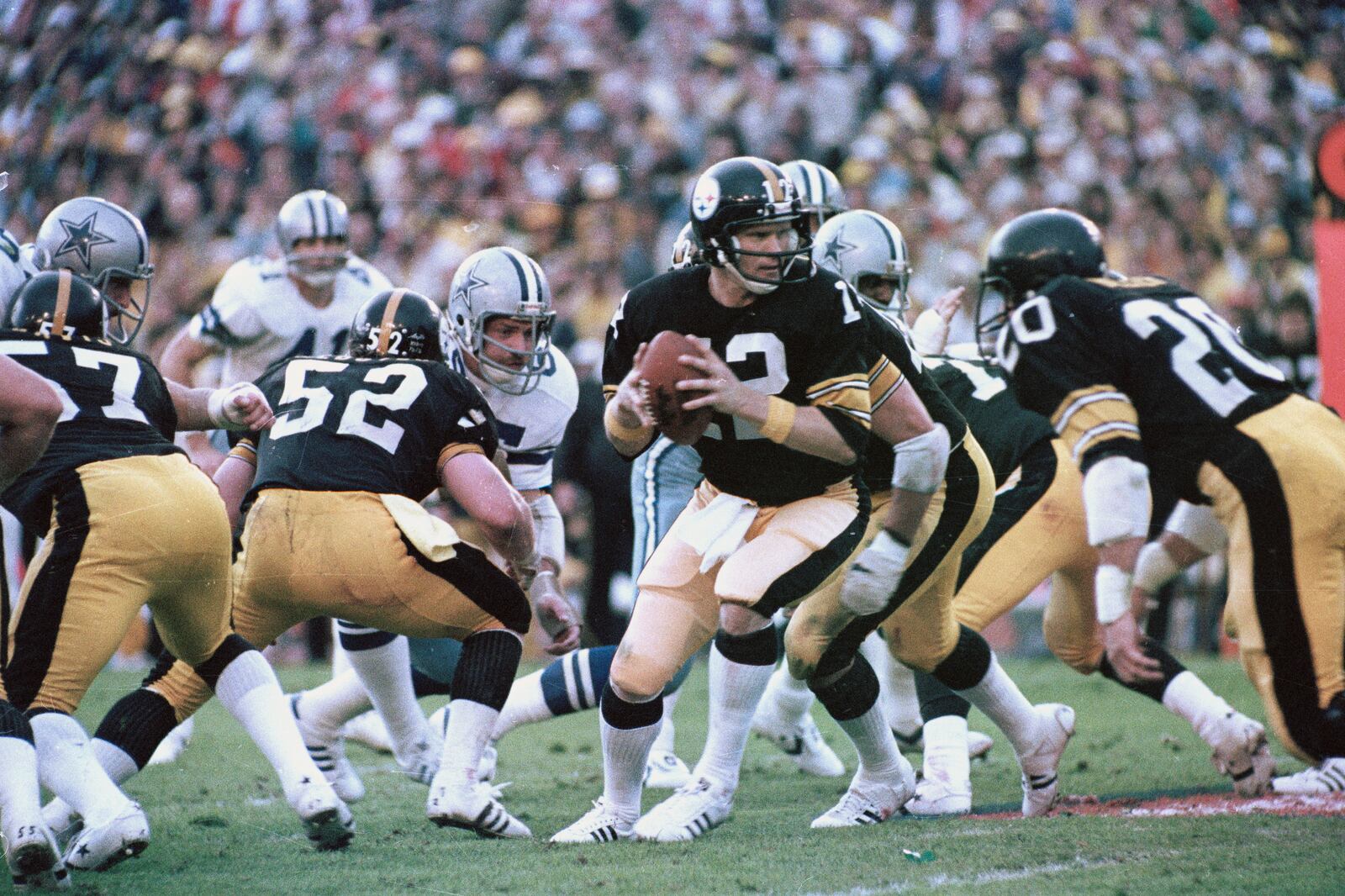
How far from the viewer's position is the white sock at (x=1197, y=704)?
397 cm

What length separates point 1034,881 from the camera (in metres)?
2.77

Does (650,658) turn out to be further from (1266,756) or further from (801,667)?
(1266,756)

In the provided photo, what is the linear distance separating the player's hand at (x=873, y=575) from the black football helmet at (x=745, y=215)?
2.22 ft

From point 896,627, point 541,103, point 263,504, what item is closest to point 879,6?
point 541,103

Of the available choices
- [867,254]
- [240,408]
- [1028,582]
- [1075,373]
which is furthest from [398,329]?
[1028,582]

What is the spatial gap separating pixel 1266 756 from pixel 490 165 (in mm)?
4129

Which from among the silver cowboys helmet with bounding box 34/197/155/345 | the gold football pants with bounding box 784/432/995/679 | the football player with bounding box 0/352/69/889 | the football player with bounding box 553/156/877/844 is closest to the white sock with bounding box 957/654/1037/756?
the gold football pants with bounding box 784/432/995/679

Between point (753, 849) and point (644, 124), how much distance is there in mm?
4166

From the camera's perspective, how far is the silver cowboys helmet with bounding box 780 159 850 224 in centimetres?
460

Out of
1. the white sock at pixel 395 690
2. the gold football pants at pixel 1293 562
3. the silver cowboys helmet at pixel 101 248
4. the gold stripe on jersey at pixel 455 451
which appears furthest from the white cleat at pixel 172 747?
the gold football pants at pixel 1293 562

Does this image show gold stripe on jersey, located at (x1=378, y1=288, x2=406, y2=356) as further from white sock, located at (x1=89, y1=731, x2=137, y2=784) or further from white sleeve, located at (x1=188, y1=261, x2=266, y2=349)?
white sleeve, located at (x1=188, y1=261, x2=266, y2=349)

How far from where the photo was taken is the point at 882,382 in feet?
11.2

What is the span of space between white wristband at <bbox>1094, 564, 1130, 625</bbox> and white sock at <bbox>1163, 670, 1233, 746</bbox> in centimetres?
84

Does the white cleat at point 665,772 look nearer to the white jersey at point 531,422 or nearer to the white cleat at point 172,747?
the white jersey at point 531,422
